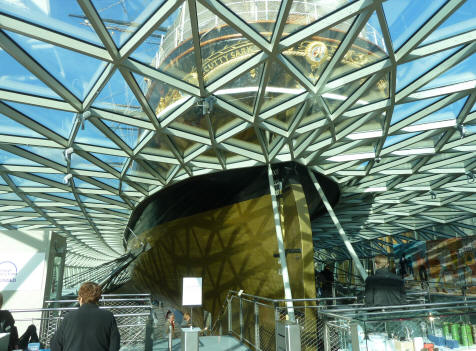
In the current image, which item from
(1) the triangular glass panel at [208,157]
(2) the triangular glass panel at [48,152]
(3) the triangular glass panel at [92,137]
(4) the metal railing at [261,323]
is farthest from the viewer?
(1) the triangular glass panel at [208,157]

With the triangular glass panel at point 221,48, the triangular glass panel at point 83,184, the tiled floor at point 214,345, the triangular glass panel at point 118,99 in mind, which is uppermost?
the triangular glass panel at point 221,48

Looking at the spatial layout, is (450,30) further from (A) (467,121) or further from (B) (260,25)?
(A) (467,121)

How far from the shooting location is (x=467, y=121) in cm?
1544

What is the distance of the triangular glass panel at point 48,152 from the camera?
16139 mm

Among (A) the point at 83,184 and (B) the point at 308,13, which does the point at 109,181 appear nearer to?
(A) the point at 83,184

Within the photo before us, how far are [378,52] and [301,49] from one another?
277 cm

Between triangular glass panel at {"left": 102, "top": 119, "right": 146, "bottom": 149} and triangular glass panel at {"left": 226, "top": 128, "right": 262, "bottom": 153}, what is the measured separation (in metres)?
4.42

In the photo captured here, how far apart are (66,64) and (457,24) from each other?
11.8 meters

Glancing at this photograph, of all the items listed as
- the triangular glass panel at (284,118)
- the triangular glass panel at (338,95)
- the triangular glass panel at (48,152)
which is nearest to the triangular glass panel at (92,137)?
the triangular glass panel at (48,152)

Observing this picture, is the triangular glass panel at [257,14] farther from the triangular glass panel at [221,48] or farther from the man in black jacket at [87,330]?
the man in black jacket at [87,330]

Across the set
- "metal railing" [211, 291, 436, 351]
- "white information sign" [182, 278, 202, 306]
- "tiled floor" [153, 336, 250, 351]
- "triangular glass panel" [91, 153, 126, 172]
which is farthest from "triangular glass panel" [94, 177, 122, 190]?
"white information sign" [182, 278, 202, 306]

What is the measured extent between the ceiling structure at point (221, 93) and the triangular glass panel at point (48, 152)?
0.10 m

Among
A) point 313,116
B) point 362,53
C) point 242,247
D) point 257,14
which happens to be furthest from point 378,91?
point 242,247

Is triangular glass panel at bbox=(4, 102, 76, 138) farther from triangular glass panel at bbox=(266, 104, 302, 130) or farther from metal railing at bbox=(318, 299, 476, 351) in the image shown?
metal railing at bbox=(318, 299, 476, 351)
